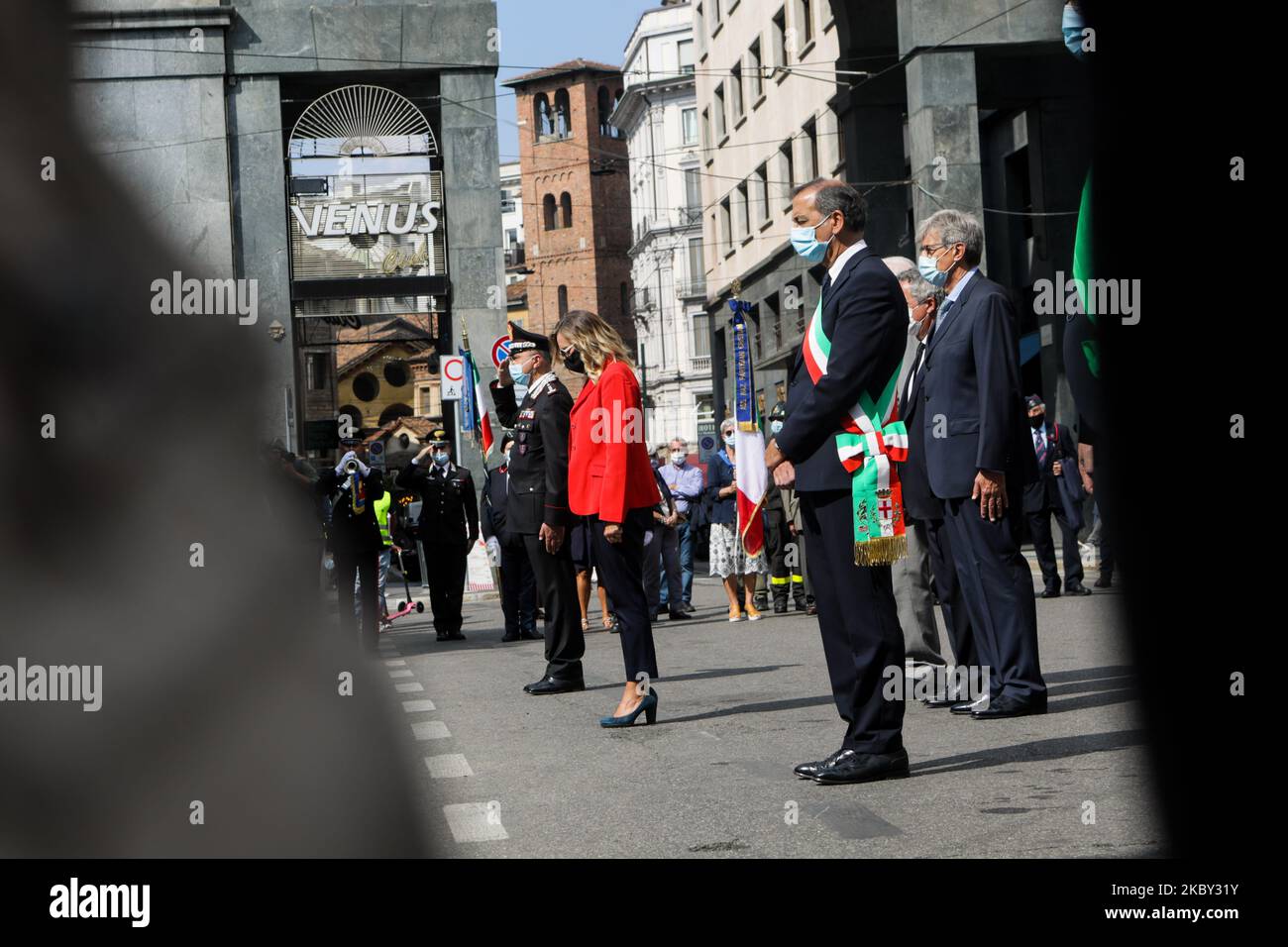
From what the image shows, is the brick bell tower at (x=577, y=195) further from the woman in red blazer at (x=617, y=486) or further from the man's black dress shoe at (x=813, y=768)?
the man's black dress shoe at (x=813, y=768)

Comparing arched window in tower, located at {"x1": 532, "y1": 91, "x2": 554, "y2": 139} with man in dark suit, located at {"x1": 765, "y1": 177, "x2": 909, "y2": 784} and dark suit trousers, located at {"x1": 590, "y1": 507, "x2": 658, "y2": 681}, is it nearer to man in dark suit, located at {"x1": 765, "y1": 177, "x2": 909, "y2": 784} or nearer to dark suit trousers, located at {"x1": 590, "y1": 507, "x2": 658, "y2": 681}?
dark suit trousers, located at {"x1": 590, "y1": 507, "x2": 658, "y2": 681}

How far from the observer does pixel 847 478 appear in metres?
6.36

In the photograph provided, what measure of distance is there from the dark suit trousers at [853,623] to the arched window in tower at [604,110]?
104559mm

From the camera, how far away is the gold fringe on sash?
245 inches

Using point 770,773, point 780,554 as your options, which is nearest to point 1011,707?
point 770,773

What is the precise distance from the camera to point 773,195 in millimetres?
41531

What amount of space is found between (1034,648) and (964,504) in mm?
775

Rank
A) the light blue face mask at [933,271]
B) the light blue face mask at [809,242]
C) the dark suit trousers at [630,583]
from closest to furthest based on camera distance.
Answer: the light blue face mask at [809,242] → the light blue face mask at [933,271] → the dark suit trousers at [630,583]

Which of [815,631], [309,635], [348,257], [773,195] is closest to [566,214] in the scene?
[773,195]

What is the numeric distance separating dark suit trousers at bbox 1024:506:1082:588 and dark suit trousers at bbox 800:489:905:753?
10.6 metres

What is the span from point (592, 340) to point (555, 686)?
266 centimetres

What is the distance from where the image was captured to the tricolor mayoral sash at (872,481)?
6258mm

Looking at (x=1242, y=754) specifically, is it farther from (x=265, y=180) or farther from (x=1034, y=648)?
(x=265, y=180)

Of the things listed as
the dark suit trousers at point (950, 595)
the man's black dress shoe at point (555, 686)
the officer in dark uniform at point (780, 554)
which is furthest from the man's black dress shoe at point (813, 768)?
the officer in dark uniform at point (780, 554)
